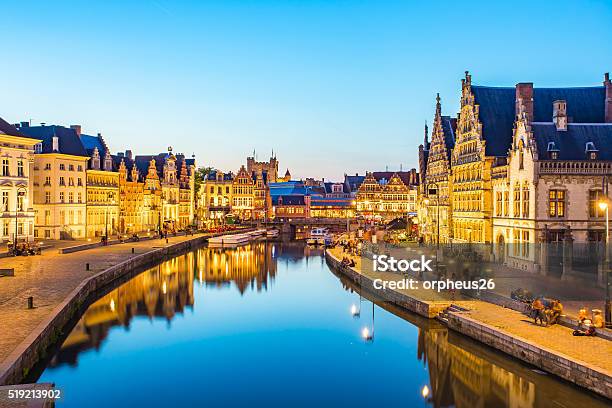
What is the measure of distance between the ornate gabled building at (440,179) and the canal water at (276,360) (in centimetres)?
1693

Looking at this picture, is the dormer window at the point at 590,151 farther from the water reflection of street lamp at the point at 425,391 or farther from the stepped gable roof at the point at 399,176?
the stepped gable roof at the point at 399,176

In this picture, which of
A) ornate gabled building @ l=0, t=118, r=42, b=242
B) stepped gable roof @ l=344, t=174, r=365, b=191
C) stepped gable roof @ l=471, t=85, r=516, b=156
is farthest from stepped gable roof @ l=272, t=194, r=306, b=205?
stepped gable roof @ l=471, t=85, r=516, b=156

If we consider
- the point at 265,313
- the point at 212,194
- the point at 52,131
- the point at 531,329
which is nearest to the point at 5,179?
the point at 52,131

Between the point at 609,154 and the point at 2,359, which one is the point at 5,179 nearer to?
the point at 2,359

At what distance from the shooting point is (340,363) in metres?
25.7

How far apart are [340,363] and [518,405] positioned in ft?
27.1

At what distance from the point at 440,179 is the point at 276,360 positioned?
34.6 meters

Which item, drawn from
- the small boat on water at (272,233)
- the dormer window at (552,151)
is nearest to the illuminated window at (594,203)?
the dormer window at (552,151)

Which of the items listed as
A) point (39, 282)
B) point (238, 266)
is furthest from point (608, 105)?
point (39, 282)

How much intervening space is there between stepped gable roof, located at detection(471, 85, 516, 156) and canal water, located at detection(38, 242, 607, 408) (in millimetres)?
15409

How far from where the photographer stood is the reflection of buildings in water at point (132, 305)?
1067 inches

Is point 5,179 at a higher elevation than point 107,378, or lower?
higher

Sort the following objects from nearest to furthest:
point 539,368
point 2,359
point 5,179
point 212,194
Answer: point 2,359 < point 539,368 < point 5,179 < point 212,194

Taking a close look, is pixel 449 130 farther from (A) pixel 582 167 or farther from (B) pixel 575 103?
(A) pixel 582 167
